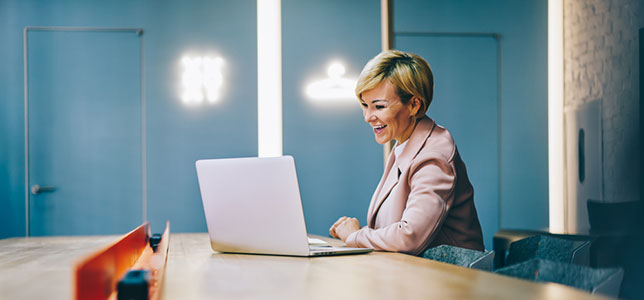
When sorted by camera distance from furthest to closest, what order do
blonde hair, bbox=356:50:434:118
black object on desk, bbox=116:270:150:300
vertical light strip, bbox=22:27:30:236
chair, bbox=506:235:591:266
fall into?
vertical light strip, bbox=22:27:30:236, blonde hair, bbox=356:50:434:118, chair, bbox=506:235:591:266, black object on desk, bbox=116:270:150:300

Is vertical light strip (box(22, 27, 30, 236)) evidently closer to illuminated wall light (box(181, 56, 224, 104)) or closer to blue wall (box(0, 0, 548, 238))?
blue wall (box(0, 0, 548, 238))

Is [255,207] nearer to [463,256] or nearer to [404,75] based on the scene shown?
[463,256]

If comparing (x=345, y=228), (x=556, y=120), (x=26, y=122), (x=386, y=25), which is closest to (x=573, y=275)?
(x=345, y=228)

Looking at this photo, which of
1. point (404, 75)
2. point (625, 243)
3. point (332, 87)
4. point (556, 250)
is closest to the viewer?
point (556, 250)

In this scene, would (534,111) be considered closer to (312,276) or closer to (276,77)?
(276,77)

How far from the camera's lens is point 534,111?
4352mm

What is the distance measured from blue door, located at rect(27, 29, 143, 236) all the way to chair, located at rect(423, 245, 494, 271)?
120 inches

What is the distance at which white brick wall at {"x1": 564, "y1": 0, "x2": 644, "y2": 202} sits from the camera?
255 cm

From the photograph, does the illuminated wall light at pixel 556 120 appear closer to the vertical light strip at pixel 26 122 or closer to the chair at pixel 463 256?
the chair at pixel 463 256

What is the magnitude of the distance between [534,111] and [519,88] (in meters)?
0.22

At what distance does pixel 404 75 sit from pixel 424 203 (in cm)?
54

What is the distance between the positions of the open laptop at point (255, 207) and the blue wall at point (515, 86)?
303 centimetres

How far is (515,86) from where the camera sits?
4.37m

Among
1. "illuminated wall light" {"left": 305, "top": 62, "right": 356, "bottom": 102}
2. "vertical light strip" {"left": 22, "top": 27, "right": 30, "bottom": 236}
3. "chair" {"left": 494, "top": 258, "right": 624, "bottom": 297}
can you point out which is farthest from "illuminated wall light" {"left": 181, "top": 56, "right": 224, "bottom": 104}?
"chair" {"left": 494, "top": 258, "right": 624, "bottom": 297}
